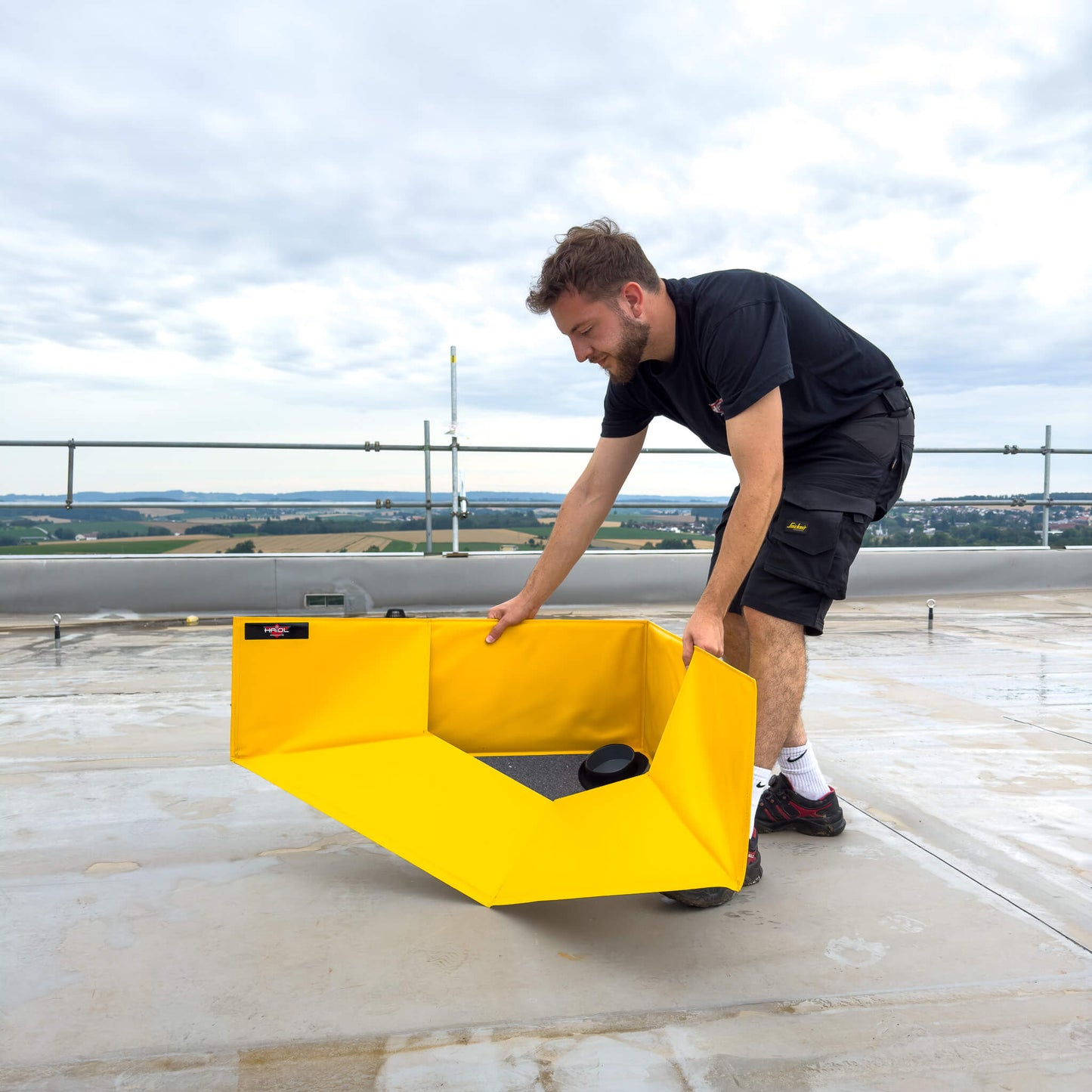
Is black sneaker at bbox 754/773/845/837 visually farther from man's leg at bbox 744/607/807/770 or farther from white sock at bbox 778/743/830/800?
man's leg at bbox 744/607/807/770

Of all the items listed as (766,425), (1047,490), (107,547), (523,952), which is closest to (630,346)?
(766,425)

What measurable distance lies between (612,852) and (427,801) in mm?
411

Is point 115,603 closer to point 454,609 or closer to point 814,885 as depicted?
point 454,609

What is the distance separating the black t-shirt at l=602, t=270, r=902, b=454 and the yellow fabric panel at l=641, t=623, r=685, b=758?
0.43 metres

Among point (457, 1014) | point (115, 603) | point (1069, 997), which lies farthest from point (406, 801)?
point (115, 603)

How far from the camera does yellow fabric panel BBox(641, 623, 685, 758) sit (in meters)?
1.82

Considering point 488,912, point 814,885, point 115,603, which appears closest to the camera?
point 488,912

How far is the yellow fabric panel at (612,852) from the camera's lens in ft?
4.46

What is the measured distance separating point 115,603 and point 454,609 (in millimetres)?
2025

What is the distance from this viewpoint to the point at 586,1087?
39.4 inches

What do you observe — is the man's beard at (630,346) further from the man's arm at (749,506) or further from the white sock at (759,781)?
the white sock at (759,781)

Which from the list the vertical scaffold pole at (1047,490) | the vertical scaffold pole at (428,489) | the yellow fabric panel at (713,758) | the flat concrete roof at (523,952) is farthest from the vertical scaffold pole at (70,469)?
the vertical scaffold pole at (1047,490)

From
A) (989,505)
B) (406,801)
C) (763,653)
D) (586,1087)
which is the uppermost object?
(989,505)

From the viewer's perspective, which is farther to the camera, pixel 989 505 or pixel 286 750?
pixel 989 505
